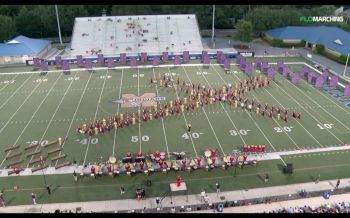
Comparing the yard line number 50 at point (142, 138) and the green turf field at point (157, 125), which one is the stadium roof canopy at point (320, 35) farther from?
the yard line number 50 at point (142, 138)

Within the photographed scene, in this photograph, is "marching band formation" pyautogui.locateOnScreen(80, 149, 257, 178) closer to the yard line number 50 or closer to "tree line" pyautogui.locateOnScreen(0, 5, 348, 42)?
the yard line number 50

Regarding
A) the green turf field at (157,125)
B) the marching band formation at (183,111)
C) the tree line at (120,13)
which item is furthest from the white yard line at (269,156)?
the tree line at (120,13)

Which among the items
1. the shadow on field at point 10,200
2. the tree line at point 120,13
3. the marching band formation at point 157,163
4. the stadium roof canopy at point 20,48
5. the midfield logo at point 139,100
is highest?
the tree line at point 120,13

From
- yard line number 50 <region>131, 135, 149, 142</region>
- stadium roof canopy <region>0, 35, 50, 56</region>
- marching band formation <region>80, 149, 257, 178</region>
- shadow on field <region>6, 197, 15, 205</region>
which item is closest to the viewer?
shadow on field <region>6, 197, 15, 205</region>

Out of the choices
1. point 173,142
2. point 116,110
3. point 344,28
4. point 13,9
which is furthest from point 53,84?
point 344,28

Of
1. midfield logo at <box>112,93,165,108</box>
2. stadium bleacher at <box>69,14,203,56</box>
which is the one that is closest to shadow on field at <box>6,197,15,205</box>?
midfield logo at <box>112,93,165,108</box>

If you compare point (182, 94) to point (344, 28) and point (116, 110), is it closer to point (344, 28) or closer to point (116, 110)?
point (116, 110)
